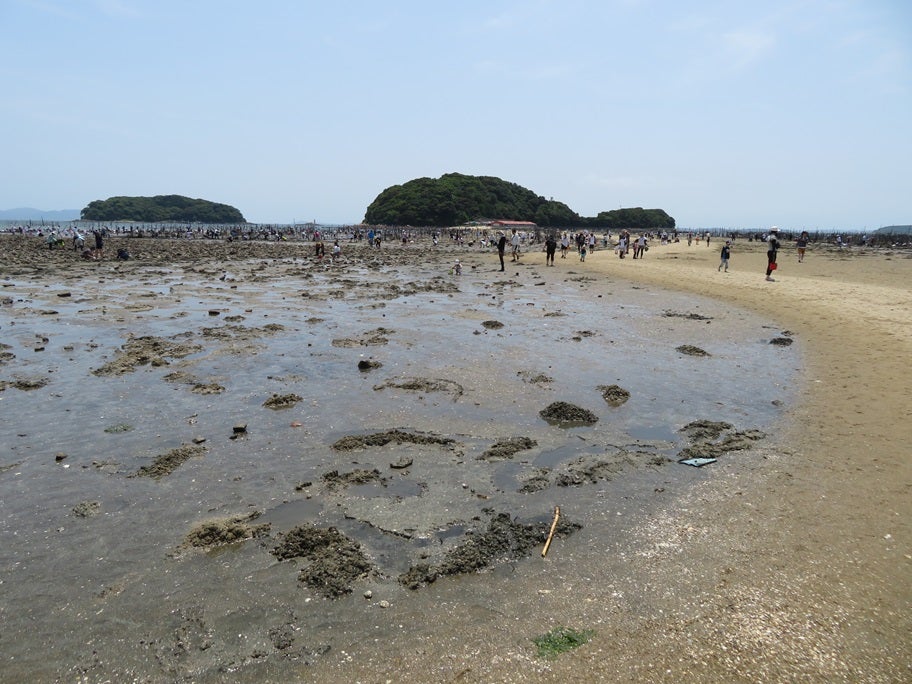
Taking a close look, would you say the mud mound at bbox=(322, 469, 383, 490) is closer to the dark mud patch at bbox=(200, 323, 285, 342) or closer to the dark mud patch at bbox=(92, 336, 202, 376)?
the dark mud patch at bbox=(92, 336, 202, 376)

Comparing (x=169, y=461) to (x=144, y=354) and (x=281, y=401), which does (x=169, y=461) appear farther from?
(x=144, y=354)

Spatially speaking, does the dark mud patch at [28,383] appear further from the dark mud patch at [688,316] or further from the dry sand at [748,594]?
the dark mud patch at [688,316]

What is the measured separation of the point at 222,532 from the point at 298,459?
1776 millimetres

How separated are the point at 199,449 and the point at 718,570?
21.2 ft

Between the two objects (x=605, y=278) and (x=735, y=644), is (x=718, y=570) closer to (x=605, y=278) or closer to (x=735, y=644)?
(x=735, y=644)

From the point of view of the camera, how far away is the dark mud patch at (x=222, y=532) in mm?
5164

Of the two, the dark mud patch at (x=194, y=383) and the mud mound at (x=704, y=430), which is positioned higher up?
the dark mud patch at (x=194, y=383)

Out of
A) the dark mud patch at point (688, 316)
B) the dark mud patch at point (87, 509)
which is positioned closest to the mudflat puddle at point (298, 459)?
the dark mud patch at point (87, 509)

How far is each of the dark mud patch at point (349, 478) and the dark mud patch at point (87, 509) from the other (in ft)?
7.96

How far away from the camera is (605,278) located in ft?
99.4

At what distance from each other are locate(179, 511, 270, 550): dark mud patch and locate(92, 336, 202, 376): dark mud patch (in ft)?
22.4

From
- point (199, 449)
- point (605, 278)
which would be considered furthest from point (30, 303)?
point (605, 278)

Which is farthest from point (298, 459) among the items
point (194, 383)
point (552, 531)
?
point (194, 383)

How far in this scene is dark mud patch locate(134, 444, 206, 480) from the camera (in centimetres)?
656
